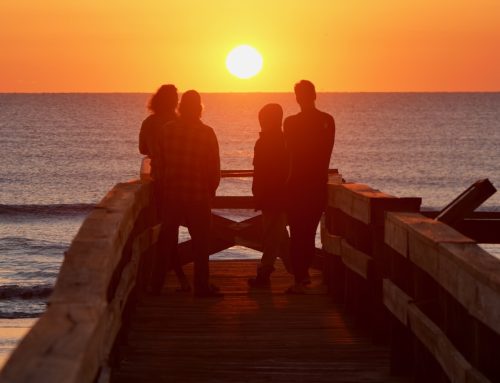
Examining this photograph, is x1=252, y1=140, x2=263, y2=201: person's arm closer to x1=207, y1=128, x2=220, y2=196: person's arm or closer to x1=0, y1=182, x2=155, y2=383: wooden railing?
x1=207, y1=128, x2=220, y2=196: person's arm

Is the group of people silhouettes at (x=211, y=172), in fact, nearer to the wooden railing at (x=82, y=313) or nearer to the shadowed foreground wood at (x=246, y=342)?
the shadowed foreground wood at (x=246, y=342)

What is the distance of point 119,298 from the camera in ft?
21.4

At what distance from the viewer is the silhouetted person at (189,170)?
9.69 m

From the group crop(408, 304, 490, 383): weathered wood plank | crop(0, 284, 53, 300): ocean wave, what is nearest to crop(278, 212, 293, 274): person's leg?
crop(408, 304, 490, 383): weathered wood plank

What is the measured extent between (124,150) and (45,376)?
3600 inches

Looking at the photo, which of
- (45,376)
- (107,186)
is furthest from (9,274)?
(107,186)

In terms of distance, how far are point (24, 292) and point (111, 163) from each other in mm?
58505

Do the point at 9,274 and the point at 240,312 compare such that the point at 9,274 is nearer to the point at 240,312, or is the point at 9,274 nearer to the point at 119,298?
the point at 240,312

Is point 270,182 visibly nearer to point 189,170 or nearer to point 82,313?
point 189,170

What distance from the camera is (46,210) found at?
47562 mm

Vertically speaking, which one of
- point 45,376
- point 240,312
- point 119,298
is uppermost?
point 45,376

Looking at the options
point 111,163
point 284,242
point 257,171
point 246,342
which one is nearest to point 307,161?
point 257,171

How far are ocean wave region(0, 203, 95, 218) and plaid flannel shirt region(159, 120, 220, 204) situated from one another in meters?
36.0

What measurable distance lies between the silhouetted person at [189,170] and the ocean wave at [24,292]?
1320 centimetres
